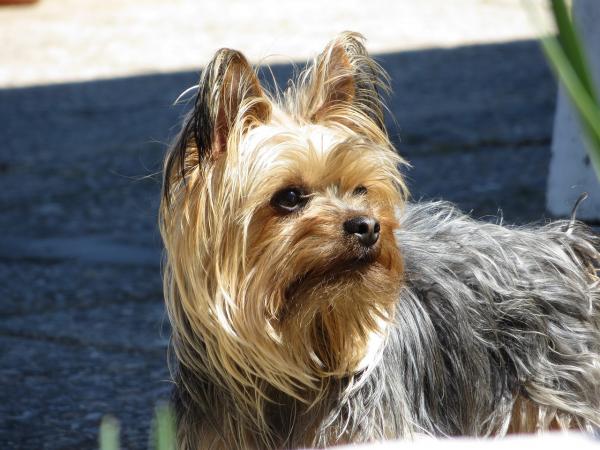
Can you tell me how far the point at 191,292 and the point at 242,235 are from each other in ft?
0.68

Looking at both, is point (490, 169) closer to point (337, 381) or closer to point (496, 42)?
point (337, 381)

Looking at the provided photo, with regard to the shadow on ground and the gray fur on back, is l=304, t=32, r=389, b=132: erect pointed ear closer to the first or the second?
the gray fur on back

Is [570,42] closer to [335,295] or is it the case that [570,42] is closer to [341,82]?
[335,295]

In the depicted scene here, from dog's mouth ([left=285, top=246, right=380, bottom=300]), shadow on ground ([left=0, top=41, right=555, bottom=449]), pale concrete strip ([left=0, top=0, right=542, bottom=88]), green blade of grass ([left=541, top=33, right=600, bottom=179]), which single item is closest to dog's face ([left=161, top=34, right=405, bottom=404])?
dog's mouth ([left=285, top=246, right=380, bottom=300])

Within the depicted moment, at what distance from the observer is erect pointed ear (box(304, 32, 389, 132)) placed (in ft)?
9.93

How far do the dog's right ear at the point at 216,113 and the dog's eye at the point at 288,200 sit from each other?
0.19 meters

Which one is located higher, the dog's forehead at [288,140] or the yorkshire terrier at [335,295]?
the dog's forehead at [288,140]

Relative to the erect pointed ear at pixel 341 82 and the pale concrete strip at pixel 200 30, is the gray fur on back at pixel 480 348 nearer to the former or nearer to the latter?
the erect pointed ear at pixel 341 82

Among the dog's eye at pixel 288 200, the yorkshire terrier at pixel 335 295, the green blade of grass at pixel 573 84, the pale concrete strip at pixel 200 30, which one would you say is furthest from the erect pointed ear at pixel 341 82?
the pale concrete strip at pixel 200 30

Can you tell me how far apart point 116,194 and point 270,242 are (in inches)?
171

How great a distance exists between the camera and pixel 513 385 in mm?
3131

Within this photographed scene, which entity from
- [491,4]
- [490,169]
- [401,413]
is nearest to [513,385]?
[401,413]

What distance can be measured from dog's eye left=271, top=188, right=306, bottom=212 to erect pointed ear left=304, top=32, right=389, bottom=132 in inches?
11.9

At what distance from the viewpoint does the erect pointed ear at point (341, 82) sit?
9.93ft
